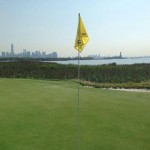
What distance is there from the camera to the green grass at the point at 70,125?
752 cm

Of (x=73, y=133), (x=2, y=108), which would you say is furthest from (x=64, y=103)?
(x=73, y=133)

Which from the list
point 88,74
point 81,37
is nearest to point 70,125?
point 81,37

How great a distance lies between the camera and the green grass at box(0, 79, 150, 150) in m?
7.52

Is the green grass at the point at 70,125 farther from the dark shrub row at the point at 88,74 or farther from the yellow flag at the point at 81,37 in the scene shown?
the dark shrub row at the point at 88,74

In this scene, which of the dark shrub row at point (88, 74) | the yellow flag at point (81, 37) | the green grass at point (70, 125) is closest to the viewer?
the yellow flag at point (81, 37)

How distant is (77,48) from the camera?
6.96 metres

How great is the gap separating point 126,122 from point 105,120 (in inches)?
24.4

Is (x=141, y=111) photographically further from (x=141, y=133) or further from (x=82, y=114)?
(x=141, y=133)

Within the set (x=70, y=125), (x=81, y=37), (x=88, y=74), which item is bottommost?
(x=88, y=74)

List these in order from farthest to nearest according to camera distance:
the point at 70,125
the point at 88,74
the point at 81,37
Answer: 1. the point at 88,74
2. the point at 70,125
3. the point at 81,37

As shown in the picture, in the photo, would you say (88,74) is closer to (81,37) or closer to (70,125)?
(70,125)

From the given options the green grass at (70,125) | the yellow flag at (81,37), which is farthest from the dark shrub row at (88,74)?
the yellow flag at (81,37)

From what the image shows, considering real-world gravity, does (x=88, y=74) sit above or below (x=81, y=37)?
below

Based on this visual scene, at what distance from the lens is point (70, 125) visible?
29.5ft
